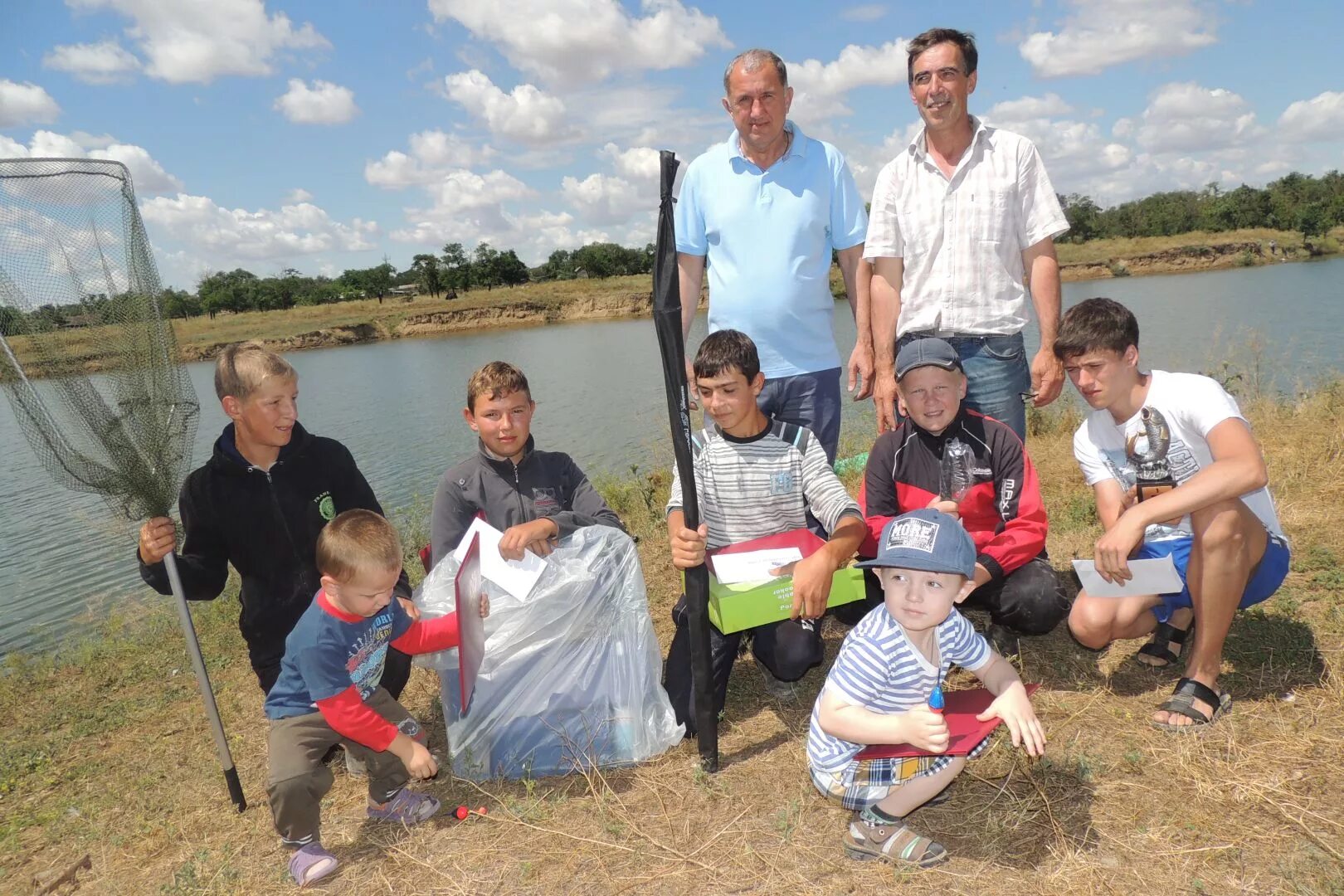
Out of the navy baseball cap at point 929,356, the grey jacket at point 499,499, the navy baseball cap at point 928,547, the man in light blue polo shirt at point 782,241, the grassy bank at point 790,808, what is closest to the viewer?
the navy baseball cap at point 928,547

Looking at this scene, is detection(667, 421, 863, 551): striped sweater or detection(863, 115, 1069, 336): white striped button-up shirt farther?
detection(863, 115, 1069, 336): white striped button-up shirt

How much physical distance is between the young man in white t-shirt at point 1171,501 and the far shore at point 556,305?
108 ft

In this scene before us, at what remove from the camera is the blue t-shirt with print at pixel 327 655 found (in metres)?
2.53

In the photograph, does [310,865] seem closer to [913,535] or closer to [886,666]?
[886,666]

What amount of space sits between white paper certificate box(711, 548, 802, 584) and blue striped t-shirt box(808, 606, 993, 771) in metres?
0.64

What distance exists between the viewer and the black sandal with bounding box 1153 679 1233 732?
2688 millimetres

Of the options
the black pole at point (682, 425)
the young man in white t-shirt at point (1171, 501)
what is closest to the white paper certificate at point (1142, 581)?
the young man in white t-shirt at point (1171, 501)

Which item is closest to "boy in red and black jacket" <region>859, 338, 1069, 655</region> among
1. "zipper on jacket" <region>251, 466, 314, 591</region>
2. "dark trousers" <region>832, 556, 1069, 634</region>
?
"dark trousers" <region>832, 556, 1069, 634</region>

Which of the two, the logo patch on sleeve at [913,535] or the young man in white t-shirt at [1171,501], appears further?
the young man in white t-shirt at [1171,501]

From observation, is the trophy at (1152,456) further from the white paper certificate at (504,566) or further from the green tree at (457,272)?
the green tree at (457,272)

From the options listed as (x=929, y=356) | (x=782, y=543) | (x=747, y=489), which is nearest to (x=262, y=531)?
(x=747, y=489)

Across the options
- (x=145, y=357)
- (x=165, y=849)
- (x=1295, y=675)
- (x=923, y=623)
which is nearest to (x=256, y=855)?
(x=165, y=849)

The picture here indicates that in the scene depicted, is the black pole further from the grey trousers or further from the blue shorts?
the blue shorts

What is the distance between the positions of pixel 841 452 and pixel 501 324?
40.7 m
